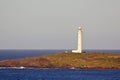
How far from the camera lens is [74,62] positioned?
12625 centimetres

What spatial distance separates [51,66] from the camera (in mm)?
128000

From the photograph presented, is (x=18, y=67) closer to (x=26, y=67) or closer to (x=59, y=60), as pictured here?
(x=26, y=67)

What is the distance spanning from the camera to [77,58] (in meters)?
126

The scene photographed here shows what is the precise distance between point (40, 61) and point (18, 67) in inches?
282

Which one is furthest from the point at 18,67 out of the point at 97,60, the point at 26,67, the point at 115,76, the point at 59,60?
the point at 115,76

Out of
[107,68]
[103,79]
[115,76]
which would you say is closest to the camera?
[103,79]

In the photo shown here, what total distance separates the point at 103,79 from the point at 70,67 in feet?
106

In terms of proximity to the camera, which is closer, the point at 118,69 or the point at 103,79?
the point at 103,79

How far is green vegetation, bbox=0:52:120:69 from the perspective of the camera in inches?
4921

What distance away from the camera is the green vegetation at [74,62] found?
12499 cm

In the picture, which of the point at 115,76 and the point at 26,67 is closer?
the point at 115,76

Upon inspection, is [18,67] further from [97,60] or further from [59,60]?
[97,60]

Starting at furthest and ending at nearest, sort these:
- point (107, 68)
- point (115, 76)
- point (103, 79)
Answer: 1. point (107, 68)
2. point (115, 76)
3. point (103, 79)

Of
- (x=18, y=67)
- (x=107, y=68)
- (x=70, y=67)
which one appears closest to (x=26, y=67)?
(x=18, y=67)
